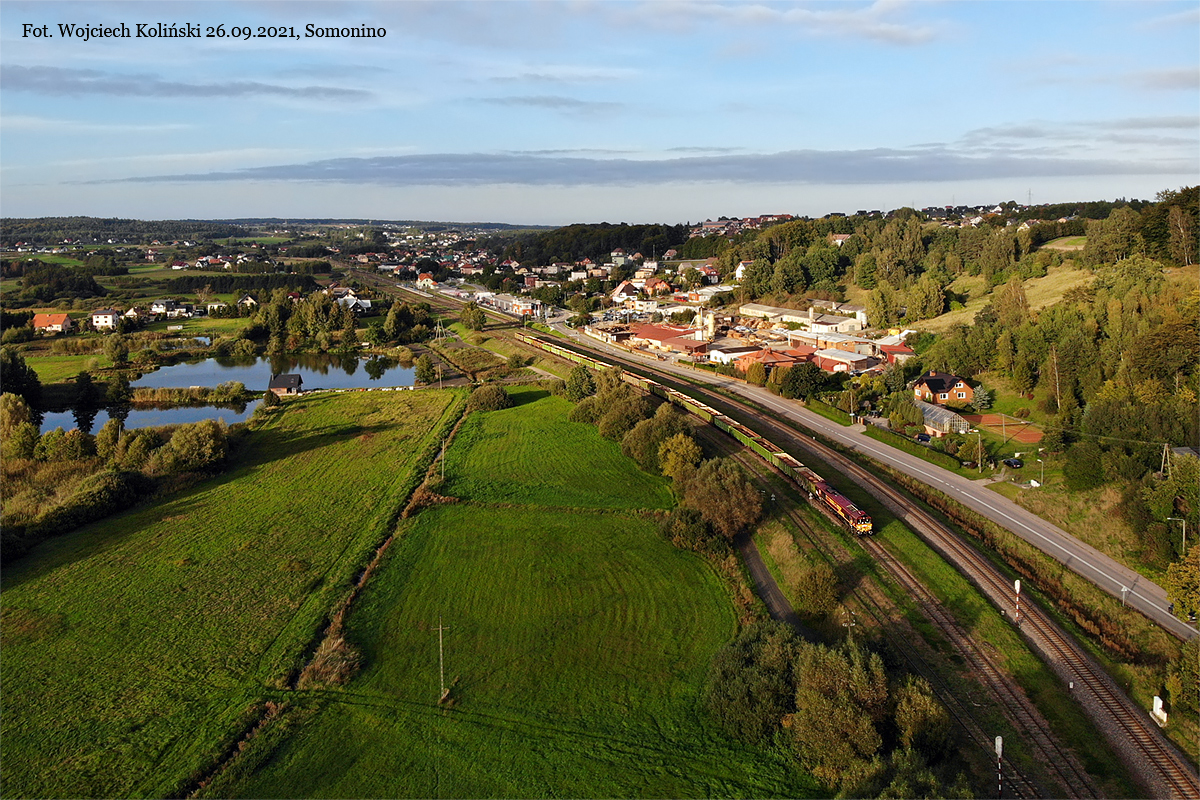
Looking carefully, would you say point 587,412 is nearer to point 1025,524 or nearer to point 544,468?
point 544,468

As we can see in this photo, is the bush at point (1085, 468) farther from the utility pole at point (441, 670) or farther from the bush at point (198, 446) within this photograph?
the bush at point (198, 446)

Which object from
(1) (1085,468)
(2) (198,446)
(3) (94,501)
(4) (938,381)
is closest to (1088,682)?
(1) (1085,468)

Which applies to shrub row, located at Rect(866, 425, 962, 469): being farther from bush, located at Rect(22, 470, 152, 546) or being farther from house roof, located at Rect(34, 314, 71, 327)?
Result: house roof, located at Rect(34, 314, 71, 327)

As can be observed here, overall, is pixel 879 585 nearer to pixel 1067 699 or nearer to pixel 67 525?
pixel 1067 699

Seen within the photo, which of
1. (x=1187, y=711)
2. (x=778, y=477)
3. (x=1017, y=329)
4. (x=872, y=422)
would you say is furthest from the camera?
(x=1017, y=329)

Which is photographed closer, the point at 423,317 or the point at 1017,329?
the point at 1017,329

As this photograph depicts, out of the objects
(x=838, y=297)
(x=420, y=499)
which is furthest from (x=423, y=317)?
(x=420, y=499)

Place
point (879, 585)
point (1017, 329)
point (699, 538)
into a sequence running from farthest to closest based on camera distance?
1. point (1017, 329)
2. point (699, 538)
3. point (879, 585)
